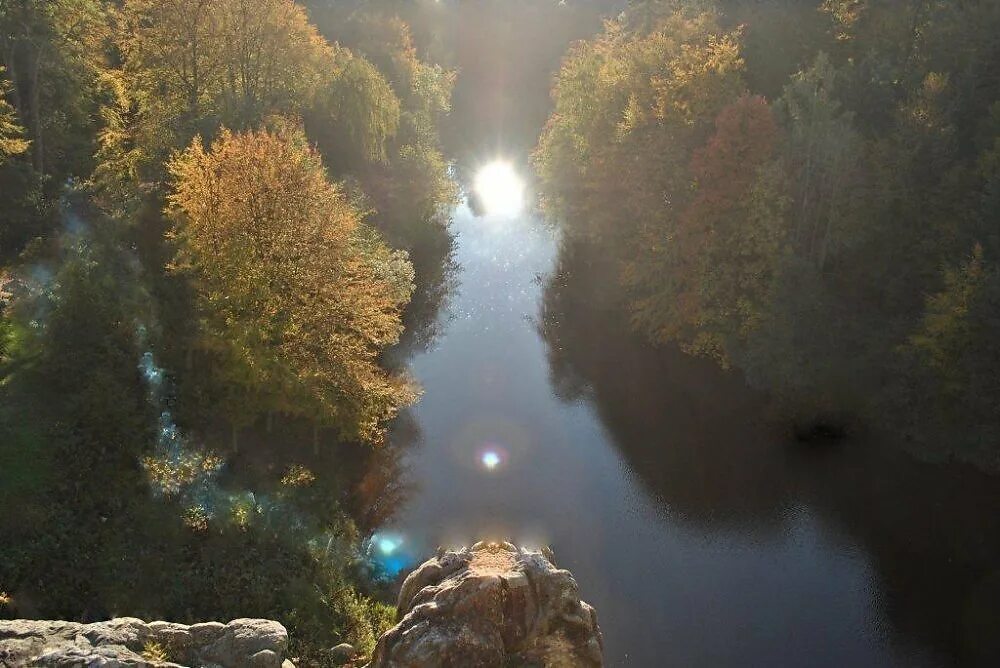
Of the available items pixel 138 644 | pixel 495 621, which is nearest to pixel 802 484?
pixel 495 621

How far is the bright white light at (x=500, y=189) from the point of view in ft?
203

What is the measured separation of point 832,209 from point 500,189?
34556mm

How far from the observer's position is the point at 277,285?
997 inches

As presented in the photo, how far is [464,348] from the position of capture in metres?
42.2

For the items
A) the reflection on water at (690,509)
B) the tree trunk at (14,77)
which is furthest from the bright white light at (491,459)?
the tree trunk at (14,77)

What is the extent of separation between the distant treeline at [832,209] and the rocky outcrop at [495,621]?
2191cm

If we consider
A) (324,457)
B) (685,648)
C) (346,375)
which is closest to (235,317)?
(346,375)

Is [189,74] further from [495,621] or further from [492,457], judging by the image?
[495,621]

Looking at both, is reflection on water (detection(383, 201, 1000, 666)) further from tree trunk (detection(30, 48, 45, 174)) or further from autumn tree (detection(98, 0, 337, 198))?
tree trunk (detection(30, 48, 45, 174))

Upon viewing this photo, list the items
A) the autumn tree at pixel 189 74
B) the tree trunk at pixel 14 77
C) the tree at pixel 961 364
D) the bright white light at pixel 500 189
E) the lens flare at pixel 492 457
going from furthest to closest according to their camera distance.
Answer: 1. the bright white light at pixel 500 189
2. the autumn tree at pixel 189 74
3. the lens flare at pixel 492 457
4. the tree trunk at pixel 14 77
5. the tree at pixel 961 364

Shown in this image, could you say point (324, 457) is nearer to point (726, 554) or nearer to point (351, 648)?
point (351, 648)

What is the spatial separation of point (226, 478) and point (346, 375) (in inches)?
206

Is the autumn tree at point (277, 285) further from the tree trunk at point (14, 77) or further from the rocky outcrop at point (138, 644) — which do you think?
the tree trunk at point (14, 77)

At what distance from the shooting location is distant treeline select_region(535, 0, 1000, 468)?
104ft
